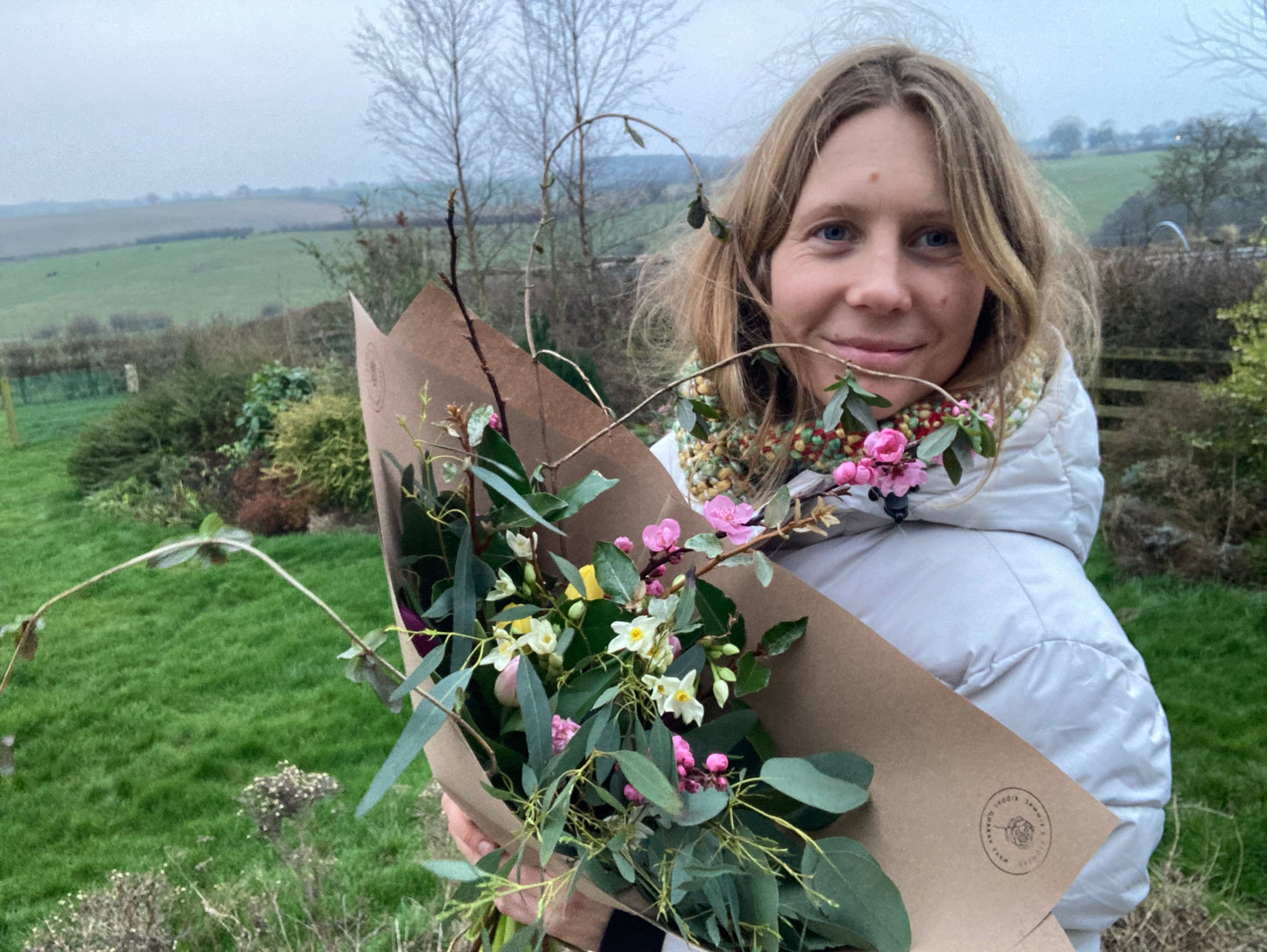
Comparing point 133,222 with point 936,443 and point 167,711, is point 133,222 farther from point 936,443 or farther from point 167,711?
point 936,443

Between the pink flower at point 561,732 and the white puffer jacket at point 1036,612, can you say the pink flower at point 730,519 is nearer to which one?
the pink flower at point 561,732

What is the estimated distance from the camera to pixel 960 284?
793 millimetres

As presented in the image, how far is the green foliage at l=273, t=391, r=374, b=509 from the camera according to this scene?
15.7 ft

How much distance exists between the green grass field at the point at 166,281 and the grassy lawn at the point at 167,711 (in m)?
0.76

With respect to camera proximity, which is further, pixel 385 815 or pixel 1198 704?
pixel 1198 704

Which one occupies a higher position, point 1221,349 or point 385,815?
point 1221,349

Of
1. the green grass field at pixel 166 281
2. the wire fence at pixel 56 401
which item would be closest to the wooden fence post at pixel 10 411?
the wire fence at pixel 56 401

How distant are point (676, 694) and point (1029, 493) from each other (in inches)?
20.1

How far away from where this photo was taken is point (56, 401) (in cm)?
434

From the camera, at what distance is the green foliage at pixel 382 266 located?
5.12 meters

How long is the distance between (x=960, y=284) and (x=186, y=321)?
4694 mm

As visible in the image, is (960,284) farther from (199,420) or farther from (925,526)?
(199,420)

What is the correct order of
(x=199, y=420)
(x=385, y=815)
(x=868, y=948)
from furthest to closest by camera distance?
(x=199, y=420) → (x=385, y=815) → (x=868, y=948)

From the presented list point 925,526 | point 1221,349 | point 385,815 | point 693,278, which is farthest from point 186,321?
point 1221,349
